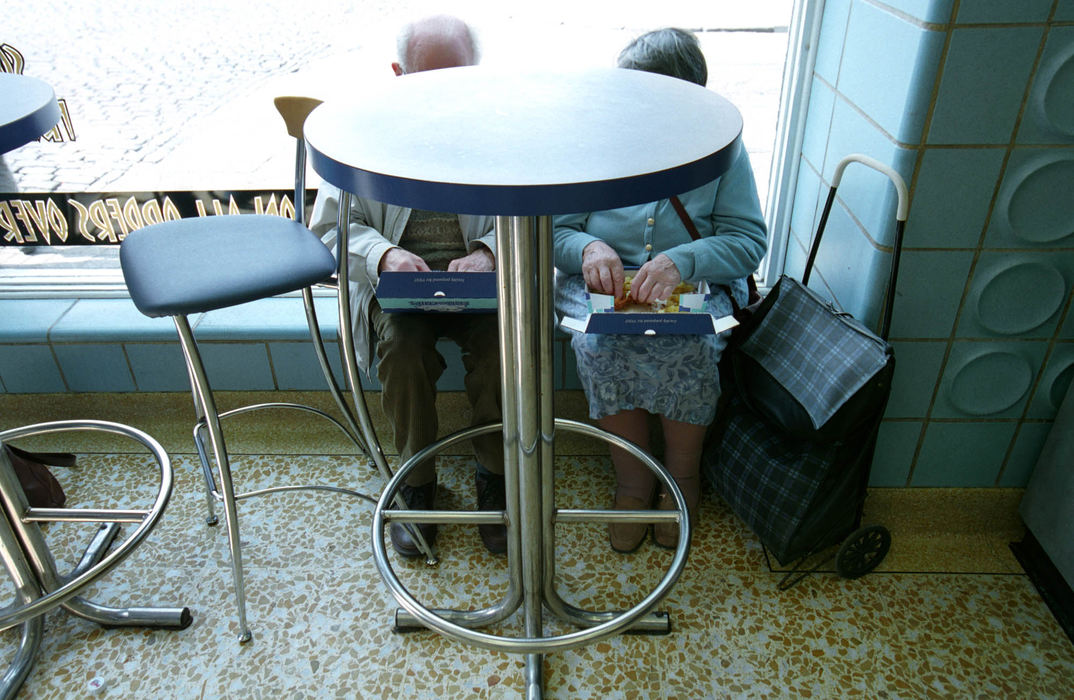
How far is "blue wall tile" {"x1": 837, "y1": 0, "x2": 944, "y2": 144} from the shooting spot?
1.55 meters

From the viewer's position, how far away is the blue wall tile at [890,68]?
155cm

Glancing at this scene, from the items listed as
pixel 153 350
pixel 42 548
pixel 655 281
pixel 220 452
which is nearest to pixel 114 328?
pixel 153 350

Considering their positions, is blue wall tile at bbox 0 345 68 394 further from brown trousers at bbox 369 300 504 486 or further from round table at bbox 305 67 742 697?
round table at bbox 305 67 742 697

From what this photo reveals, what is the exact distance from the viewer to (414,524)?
2.08m

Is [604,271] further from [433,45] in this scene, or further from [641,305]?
[433,45]

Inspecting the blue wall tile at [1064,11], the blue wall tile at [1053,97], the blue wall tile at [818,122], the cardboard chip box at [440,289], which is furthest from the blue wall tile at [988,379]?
the cardboard chip box at [440,289]

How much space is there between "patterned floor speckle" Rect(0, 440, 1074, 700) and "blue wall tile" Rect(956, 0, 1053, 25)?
4.29 ft

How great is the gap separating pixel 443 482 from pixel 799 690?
3.76ft

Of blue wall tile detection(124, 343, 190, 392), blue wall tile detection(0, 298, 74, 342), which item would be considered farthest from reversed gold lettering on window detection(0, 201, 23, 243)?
blue wall tile detection(124, 343, 190, 392)

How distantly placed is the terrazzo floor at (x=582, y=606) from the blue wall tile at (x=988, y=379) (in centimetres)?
29

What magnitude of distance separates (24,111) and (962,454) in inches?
87.9

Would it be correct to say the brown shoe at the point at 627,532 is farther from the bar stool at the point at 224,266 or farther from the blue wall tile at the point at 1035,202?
the blue wall tile at the point at 1035,202

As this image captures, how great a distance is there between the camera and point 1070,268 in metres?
1.75

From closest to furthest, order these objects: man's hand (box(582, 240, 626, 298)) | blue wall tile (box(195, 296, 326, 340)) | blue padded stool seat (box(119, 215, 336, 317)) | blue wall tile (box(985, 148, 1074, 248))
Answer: blue padded stool seat (box(119, 215, 336, 317)) → blue wall tile (box(985, 148, 1074, 248)) → man's hand (box(582, 240, 626, 298)) → blue wall tile (box(195, 296, 326, 340))
